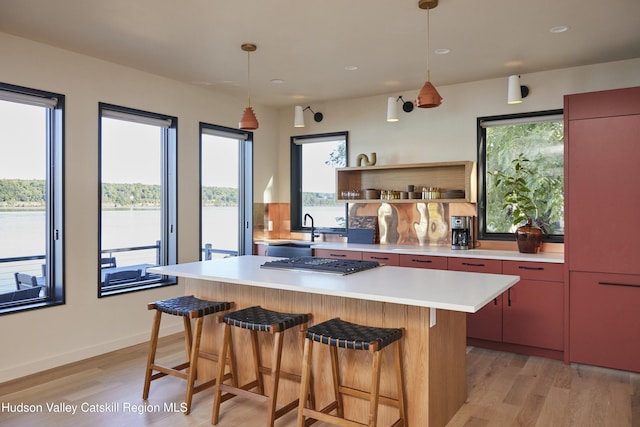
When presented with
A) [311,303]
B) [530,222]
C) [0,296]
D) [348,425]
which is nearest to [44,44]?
[0,296]

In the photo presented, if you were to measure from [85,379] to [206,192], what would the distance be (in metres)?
2.47

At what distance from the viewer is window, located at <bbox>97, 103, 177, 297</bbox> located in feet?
14.7

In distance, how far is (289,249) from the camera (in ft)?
17.9

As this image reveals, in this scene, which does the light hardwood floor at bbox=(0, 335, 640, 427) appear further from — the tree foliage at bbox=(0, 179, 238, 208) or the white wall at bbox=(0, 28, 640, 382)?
the tree foliage at bbox=(0, 179, 238, 208)

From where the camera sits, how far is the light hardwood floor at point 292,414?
9.70 ft

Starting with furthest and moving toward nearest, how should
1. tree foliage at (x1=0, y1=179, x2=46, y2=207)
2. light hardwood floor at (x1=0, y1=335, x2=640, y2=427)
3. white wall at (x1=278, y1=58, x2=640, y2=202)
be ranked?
1. white wall at (x1=278, y1=58, x2=640, y2=202)
2. tree foliage at (x1=0, y1=179, x2=46, y2=207)
3. light hardwood floor at (x1=0, y1=335, x2=640, y2=427)

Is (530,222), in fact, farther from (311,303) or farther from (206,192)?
(206,192)

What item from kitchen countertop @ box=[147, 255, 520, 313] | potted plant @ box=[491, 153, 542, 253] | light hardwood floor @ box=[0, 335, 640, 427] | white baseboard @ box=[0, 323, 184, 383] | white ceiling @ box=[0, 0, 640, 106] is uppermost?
white ceiling @ box=[0, 0, 640, 106]

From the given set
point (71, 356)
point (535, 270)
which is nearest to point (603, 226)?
point (535, 270)

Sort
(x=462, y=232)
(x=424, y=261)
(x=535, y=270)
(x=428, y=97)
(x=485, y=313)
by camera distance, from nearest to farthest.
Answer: (x=428, y=97) < (x=535, y=270) < (x=485, y=313) < (x=424, y=261) < (x=462, y=232)

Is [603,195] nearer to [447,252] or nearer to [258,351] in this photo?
[447,252]

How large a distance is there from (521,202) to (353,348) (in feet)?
10.3

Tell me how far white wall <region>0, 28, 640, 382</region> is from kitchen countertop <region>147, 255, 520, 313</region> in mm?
1300

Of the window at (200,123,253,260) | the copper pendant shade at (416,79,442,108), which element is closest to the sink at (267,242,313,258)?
the window at (200,123,253,260)
